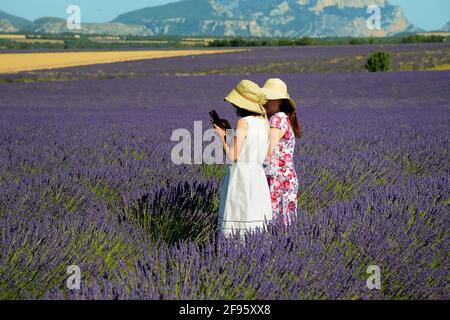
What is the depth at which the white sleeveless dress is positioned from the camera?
3000 mm

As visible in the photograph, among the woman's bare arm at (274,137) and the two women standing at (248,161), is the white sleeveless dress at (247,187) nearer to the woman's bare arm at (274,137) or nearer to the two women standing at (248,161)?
the two women standing at (248,161)

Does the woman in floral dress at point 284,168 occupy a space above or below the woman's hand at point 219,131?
below

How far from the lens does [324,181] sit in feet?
14.3

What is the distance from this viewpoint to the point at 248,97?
2.94 metres

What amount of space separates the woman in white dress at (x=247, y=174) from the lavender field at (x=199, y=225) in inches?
7.7

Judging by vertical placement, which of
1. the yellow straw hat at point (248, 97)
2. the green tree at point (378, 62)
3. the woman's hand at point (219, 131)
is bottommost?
the green tree at point (378, 62)

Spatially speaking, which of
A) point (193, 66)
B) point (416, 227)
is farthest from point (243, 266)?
point (193, 66)

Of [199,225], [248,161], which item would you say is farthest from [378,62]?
[248,161]

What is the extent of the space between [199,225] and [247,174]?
2.46 ft

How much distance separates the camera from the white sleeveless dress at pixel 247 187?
3000mm

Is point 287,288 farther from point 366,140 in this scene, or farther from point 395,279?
point 366,140

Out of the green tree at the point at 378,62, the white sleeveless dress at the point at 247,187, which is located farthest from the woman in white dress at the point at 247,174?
the green tree at the point at 378,62

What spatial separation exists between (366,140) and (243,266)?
504 cm
